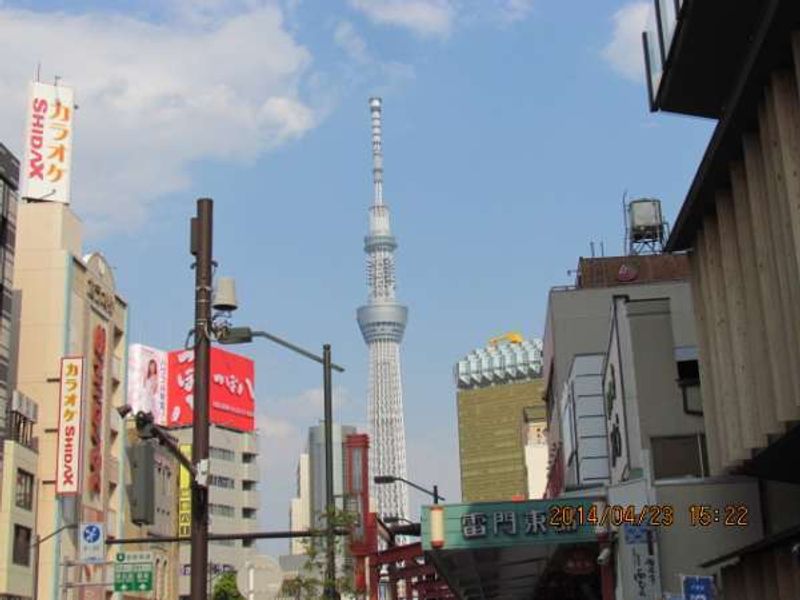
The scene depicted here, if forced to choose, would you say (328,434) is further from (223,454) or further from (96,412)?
(223,454)

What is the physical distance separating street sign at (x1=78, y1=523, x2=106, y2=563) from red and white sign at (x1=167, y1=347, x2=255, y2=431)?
165ft

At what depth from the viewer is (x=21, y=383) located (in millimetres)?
70062

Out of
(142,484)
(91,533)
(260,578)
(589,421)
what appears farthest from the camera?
(260,578)

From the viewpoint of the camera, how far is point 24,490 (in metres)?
64.7

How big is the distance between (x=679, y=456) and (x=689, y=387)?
183 cm

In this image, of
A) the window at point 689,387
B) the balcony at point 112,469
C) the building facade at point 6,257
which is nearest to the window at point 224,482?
the balcony at point 112,469

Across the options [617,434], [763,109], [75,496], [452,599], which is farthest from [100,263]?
[763,109]

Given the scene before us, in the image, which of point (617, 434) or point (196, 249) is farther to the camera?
point (617, 434)

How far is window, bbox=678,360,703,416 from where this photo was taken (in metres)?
31.8

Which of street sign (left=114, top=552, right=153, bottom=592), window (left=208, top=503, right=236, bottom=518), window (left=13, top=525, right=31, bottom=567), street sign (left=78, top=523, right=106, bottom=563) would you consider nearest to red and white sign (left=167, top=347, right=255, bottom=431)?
window (left=208, top=503, right=236, bottom=518)

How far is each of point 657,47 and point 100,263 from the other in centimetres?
5830

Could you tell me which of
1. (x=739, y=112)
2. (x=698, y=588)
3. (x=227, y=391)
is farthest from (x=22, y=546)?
(x=227, y=391)

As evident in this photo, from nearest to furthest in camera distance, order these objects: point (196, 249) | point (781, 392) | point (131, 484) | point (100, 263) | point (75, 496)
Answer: point (131, 484)
point (196, 249)
point (781, 392)
point (75, 496)
point (100, 263)

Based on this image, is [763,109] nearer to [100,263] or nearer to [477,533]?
[477,533]
